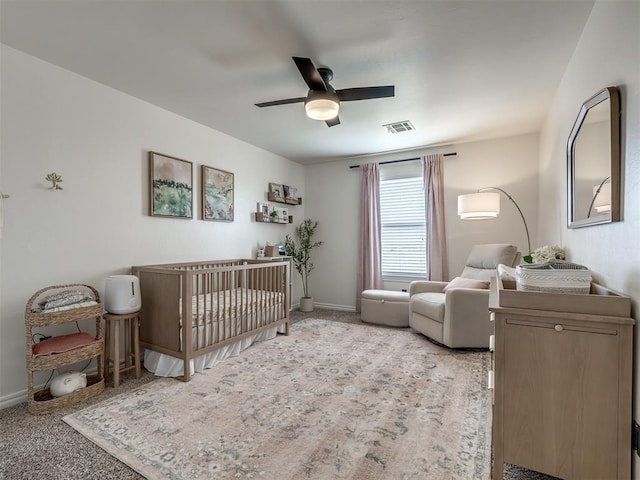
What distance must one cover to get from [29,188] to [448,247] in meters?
4.42

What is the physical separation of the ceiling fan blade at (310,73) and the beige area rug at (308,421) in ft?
7.13

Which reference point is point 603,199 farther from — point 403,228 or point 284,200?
point 284,200

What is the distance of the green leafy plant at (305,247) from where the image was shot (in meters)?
5.05

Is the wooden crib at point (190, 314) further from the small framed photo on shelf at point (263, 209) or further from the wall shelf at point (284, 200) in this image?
the wall shelf at point (284, 200)

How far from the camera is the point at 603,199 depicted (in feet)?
4.66

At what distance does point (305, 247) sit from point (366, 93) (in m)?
3.26

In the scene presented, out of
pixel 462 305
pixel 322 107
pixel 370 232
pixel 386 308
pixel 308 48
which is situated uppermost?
pixel 308 48

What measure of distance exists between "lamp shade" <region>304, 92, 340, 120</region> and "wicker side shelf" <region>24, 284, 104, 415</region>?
2162 mm

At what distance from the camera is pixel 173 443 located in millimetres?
1605

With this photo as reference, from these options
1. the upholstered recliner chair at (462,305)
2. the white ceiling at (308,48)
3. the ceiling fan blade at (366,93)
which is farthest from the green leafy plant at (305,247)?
the ceiling fan blade at (366,93)

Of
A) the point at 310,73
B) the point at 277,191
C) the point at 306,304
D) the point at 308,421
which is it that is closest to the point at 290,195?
the point at 277,191

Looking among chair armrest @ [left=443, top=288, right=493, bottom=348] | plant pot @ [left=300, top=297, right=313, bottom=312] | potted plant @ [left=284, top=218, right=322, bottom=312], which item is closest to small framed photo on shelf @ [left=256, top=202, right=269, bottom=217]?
potted plant @ [left=284, top=218, right=322, bottom=312]

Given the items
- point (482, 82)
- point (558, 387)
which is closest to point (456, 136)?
point (482, 82)

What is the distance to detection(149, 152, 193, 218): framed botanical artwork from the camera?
115 inches
